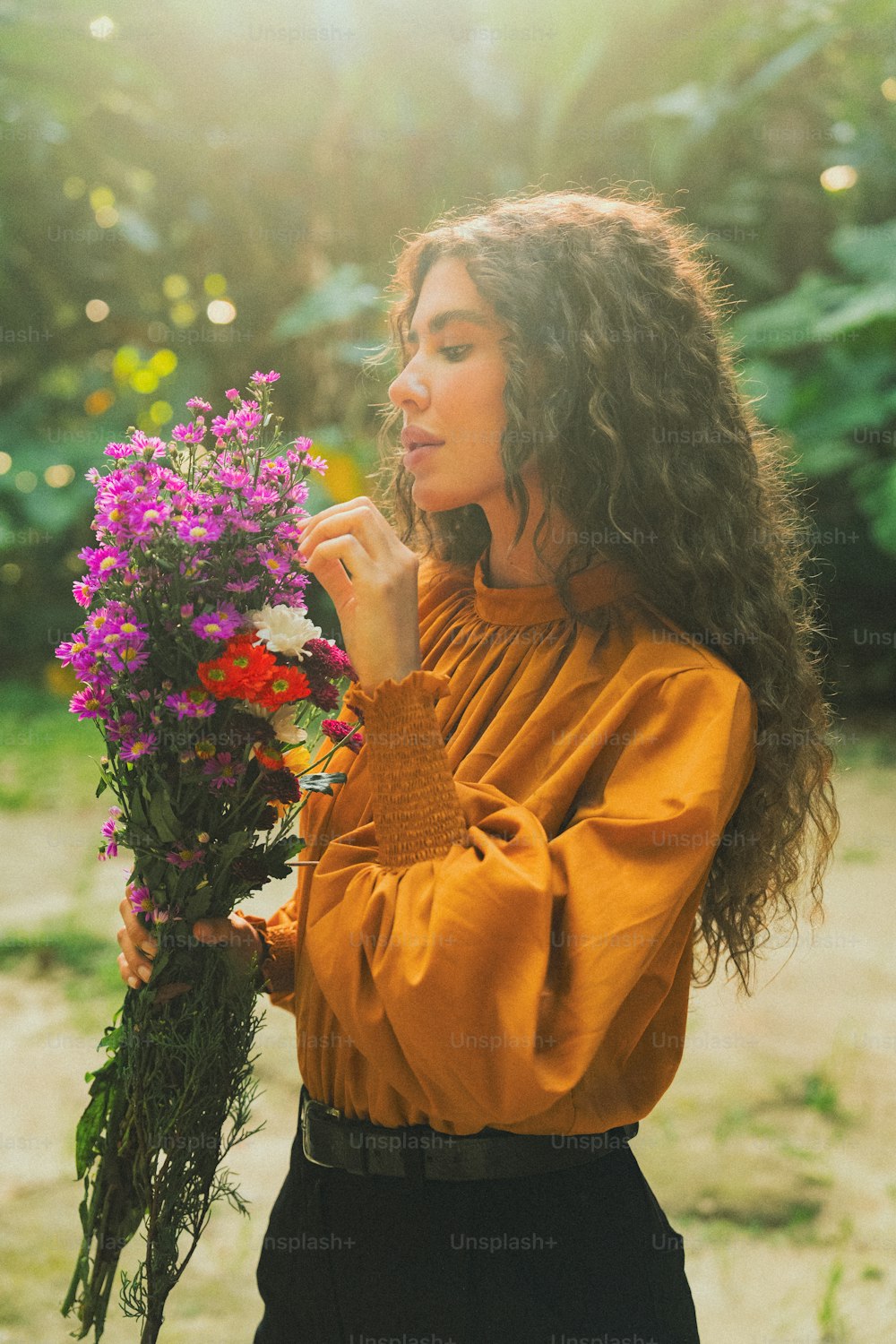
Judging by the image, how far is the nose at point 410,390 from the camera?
1543 millimetres

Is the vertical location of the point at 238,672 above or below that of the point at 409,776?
above

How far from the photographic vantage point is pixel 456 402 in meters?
1.53

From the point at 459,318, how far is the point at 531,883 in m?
0.75

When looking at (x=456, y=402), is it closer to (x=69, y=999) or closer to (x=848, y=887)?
(x=69, y=999)

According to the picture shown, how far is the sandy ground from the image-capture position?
292cm

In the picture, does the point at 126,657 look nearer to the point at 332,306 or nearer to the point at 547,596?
the point at 547,596

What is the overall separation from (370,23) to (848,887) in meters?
5.34

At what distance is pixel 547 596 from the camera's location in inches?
63.2

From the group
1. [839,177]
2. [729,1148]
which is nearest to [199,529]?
[729,1148]

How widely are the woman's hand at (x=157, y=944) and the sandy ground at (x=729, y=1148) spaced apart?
139cm

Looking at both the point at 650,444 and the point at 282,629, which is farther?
the point at 650,444

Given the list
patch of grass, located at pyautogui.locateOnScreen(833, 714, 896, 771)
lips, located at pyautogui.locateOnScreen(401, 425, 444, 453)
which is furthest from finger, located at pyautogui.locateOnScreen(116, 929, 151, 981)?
patch of grass, located at pyautogui.locateOnScreen(833, 714, 896, 771)

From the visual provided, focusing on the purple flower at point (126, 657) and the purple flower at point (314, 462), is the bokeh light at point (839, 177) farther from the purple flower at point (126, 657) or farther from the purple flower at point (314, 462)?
the purple flower at point (126, 657)

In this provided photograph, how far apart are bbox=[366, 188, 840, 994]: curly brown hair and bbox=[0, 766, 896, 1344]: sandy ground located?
118 cm
